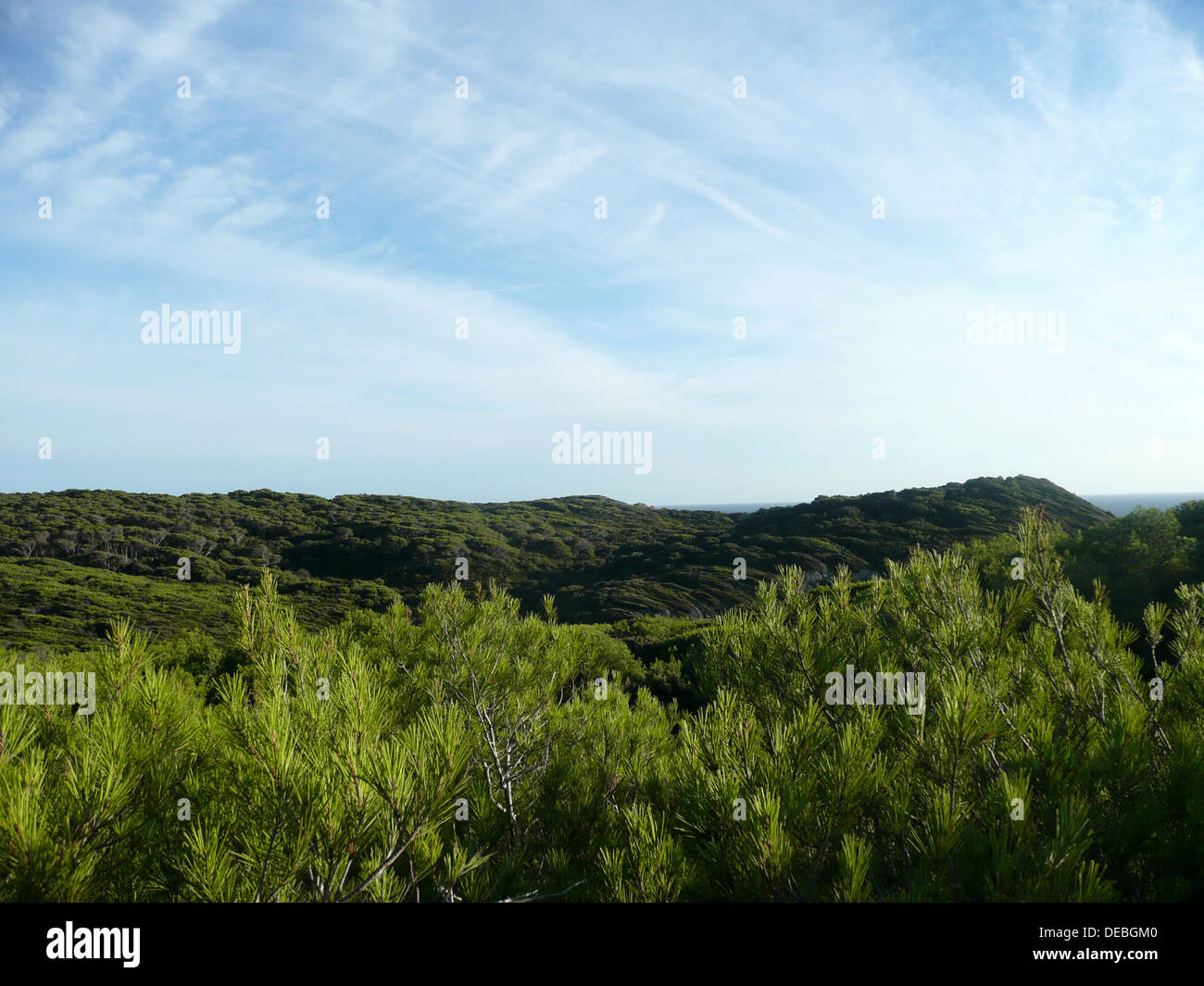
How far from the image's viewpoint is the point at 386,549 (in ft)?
177

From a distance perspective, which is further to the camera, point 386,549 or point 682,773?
point 386,549

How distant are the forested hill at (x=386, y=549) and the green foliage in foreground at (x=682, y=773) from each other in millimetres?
30062

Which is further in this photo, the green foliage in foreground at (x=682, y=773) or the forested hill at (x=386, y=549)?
the forested hill at (x=386, y=549)

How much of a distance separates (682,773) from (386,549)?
181 ft

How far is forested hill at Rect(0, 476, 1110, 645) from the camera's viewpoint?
35.3m

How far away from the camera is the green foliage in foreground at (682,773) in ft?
5.44

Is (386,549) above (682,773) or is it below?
below

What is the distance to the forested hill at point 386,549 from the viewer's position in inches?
1391

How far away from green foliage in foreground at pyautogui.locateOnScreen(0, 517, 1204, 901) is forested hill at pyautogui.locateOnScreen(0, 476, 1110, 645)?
98.6 ft

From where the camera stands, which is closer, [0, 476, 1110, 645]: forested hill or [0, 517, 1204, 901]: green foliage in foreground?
[0, 517, 1204, 901]: green foliage in foreground
